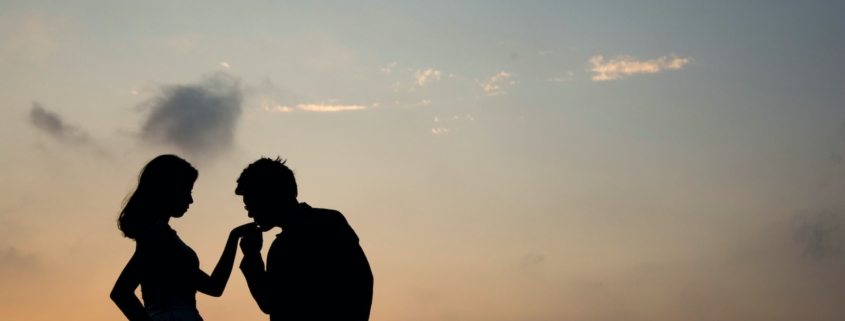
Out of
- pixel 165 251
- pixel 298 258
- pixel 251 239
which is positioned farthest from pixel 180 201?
pixel 298 258

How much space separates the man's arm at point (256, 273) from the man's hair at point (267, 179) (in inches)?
16.6

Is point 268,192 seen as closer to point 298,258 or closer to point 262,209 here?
point 262,209

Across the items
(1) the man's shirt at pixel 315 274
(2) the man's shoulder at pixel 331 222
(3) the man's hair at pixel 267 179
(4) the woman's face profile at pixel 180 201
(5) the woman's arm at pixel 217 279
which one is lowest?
(1) the man's shirt at pixel 315 274

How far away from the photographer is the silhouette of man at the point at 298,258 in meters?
5.85

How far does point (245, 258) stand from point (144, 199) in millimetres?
1472

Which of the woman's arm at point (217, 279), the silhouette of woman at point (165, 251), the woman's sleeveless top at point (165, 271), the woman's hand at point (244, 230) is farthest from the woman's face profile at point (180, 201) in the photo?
the woman's hand at point (244, 230)

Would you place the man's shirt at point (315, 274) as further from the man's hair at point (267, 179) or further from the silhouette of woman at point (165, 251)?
the silhouette of woman at point (165, 251)

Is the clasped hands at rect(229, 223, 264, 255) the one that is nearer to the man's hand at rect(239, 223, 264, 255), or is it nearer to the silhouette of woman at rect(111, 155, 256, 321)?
the man's hand at rect(239, 223, 264, 255)

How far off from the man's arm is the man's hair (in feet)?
1.39

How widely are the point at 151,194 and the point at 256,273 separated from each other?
5.33 ft

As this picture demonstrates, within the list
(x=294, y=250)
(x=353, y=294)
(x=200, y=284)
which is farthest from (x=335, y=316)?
(x=200, y=284)

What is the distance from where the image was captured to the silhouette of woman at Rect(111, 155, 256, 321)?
705 centimetres

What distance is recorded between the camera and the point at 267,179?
6.33 metres

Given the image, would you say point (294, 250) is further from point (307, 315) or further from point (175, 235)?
point (175, 235)
